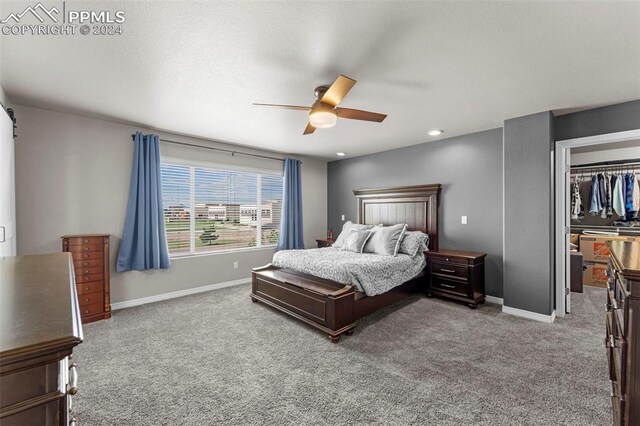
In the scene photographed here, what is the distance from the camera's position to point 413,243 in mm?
4234

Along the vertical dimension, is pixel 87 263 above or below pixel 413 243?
below

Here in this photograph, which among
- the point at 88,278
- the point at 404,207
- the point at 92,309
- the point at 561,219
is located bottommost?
the point at 92,309

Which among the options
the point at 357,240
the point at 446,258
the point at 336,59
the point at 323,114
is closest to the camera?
the point at 336,59

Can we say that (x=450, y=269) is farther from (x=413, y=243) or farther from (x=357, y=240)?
(x=357, y=240)

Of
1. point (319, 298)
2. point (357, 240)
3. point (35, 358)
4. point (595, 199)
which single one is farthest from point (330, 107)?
point (595, 199)

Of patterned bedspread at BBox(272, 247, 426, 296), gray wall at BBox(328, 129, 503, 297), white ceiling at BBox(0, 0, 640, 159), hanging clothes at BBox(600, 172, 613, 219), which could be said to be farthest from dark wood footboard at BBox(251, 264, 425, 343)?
hanging clothes at BBox(600, 172, 613, 219)

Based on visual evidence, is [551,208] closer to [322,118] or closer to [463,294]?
[463,294]

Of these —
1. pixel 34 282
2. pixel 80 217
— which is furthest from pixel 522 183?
pixel 80 217

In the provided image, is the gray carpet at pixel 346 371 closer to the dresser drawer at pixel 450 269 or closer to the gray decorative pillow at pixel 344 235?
the dresser drawer at pixel 450 269

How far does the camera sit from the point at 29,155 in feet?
10.5

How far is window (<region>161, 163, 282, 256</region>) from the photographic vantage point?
438 cm

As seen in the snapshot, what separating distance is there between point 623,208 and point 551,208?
278cm

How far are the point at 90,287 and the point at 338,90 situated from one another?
361cm

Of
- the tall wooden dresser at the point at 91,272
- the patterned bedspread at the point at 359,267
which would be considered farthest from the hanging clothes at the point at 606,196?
the tall wooden dresser at the point at 91,272
